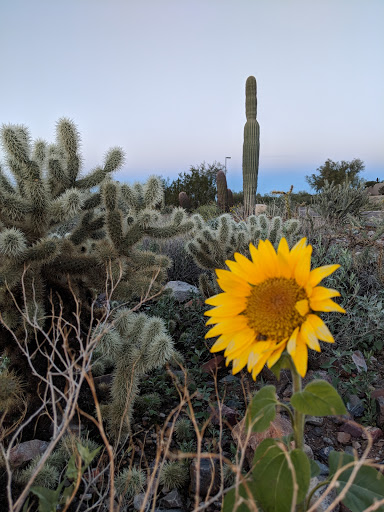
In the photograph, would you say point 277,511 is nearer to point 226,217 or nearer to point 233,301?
point 233,301

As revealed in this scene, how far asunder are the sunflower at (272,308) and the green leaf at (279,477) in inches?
10.1

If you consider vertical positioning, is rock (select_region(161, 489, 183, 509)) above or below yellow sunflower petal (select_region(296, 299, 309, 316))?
below

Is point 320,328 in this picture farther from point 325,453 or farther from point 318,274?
point 325,453

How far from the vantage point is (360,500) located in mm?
1412

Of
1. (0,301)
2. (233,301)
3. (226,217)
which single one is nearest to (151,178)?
(226,217)

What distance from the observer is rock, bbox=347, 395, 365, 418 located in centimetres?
307

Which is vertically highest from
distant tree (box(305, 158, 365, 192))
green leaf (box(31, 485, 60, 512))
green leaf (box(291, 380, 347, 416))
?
distant tree (box(305, 158, 365, 192))

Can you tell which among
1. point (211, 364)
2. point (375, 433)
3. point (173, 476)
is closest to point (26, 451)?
point (173, 476)

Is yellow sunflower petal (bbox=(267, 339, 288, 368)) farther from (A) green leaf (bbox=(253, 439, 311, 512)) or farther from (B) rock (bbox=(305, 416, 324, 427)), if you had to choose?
(B) rock (bbox=(305, 416, 324, 427))

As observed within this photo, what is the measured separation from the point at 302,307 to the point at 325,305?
7 cm

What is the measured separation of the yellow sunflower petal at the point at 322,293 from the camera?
4.41 feet

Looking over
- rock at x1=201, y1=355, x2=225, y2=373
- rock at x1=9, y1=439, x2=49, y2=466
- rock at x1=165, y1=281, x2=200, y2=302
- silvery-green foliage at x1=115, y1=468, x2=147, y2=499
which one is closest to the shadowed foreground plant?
silvery-green foliage at x1=115, y1=468, x2=147, y2=499

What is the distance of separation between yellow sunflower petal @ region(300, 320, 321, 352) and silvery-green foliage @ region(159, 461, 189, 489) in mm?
1415

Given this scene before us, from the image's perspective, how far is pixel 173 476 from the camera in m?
2.36
